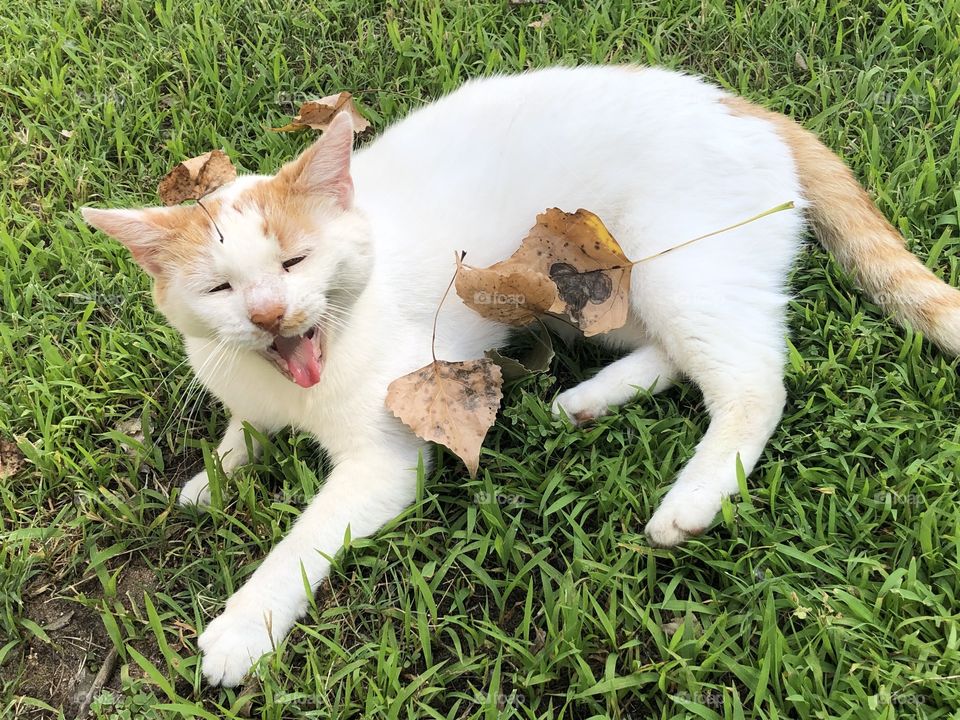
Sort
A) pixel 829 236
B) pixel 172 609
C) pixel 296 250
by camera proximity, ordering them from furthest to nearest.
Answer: pixel 829 236 → pixel 172 609 → pixel 296 250

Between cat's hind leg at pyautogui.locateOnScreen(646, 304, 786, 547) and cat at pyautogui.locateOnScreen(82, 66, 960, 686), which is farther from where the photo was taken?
cat's hind leg at pyautogui.locateOnScreen(646, 304, 786, 547)

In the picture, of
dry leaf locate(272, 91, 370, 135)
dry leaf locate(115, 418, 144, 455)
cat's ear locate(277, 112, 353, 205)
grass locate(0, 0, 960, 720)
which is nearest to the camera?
grass locate(0, 0, 960, 720)

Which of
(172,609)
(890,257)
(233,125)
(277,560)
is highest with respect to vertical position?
(233,125)

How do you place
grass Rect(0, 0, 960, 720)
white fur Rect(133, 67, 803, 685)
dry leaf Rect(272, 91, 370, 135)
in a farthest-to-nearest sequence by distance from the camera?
dry leaf Rect(272, 91, 370, 135) → white fur Rect(133, 67, 803, 685) → grass Rect(0, 0, 960, 720)

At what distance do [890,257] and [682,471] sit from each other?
89 cm

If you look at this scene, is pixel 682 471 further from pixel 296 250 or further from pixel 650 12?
pixel 650 12

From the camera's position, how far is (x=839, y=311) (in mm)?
2318

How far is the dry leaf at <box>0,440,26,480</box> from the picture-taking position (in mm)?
2211

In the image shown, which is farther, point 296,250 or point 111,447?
point 111,447

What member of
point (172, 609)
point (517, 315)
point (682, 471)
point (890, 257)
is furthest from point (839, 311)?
point (172, 609)

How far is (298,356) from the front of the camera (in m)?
1.89

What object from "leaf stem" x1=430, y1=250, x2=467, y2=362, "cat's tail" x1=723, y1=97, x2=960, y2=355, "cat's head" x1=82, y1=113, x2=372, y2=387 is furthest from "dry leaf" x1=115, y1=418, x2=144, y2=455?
"cat's tail" x1=723, y1=97, x2=960, y2=355

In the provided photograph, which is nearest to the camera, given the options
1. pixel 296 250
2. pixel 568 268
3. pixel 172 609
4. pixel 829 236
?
pixel 296 250

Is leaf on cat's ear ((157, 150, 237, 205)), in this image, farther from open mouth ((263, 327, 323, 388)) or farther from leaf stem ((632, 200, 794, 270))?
leaf stem ((632, 200, 794, 270))
